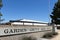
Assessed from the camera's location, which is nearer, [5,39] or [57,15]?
[5,39]

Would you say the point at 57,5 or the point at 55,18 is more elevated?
the point at 57,5

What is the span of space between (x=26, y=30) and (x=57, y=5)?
31386 mm

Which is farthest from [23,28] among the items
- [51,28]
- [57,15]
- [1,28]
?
[57,15]

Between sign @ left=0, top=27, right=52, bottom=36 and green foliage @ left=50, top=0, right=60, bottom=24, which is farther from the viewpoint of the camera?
green foliage @ left=50, top=0, right=60, bottom=24

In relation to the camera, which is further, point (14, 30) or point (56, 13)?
point (56, 13)

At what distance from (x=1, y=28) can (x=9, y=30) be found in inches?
56.5

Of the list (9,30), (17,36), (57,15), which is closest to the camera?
(9,30)

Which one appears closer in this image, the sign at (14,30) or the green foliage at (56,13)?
the sign at (14,30)

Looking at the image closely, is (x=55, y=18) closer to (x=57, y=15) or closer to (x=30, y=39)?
(x=57, y=15)

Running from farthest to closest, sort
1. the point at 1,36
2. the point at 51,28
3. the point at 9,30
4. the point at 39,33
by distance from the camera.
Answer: the point at 51,28, the point at 39,33, the point at 9,30, the point at 1,36

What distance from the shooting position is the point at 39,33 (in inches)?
973

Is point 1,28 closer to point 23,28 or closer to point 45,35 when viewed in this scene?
point 23,28

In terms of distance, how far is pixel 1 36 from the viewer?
50.5 feet

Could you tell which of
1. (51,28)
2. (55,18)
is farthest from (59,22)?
(51,28)
